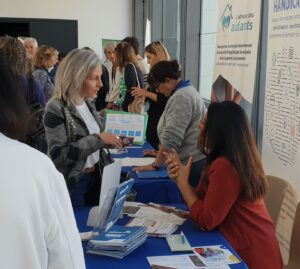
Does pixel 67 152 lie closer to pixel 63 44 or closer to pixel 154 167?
pixel 154 167

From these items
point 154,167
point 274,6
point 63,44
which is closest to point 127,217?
point 154,167

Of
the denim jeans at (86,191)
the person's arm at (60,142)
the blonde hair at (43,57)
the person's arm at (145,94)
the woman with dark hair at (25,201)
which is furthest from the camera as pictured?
the blonde hair at (43,57)

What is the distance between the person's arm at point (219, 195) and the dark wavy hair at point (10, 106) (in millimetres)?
1066

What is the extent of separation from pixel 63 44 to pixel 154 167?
6.44 m

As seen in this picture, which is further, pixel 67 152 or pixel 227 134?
pixel 67 152

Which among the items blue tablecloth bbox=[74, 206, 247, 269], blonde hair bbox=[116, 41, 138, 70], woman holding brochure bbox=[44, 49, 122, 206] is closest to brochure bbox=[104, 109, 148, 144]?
woman holding brochure bbox=[44, 49, 122, 206]

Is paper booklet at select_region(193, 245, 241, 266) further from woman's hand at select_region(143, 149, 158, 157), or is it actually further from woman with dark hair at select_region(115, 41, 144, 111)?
woman with dark hair at select_region(115, 41, 144, 111)

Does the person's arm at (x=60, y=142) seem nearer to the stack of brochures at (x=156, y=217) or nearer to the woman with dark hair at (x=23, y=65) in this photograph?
the stack of brochures at (x=156, y=217)

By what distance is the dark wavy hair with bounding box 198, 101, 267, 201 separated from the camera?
5.95ft

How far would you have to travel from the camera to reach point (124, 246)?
160cm

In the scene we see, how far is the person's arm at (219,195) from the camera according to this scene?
1.81 meters

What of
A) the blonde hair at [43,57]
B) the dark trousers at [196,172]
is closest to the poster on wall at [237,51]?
the dark trousers at [196,172]

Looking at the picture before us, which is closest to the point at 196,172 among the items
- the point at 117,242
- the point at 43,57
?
the point at 117,242

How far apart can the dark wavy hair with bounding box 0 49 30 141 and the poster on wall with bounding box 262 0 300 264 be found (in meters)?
1.62
